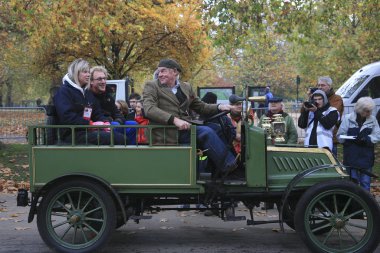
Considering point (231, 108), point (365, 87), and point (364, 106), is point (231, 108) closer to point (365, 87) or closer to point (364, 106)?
point (364, 106)

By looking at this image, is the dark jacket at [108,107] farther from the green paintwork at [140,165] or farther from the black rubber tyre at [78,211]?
the black rubber tyre at [78,211]

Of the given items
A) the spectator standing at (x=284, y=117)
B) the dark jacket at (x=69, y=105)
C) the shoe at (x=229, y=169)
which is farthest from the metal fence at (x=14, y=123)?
the shoe at (x=229, y=169)

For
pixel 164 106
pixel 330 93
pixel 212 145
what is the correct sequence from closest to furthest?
1. pixel 212 145
2. pixel 164 106
3. pixel 330 93

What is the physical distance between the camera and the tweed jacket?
516 centimetres

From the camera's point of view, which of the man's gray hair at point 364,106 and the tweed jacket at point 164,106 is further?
the man's gray hair at point 364,106

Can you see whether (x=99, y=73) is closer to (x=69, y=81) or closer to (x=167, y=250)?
(x=69, y=81)

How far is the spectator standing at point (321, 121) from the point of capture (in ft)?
22.3

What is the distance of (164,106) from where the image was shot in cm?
541

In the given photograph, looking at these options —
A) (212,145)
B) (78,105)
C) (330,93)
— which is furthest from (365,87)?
(78,105)

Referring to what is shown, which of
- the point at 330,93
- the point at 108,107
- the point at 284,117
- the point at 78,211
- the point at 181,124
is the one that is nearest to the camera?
the point at 181,124

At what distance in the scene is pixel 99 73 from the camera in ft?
19.0

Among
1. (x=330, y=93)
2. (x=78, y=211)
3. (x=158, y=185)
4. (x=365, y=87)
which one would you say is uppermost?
(x=365, y=87)

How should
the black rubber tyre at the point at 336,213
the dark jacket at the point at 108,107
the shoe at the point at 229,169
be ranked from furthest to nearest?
1. the dark jacket at the point at 108,107
2. the shoe at the point at 229,169
3. the black rubber tyre at the point at 336,213

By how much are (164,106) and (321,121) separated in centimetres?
246
